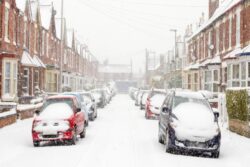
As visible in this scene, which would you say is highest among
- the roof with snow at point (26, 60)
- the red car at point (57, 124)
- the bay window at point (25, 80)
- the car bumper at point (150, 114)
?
the roof with snow at point (26, 60)

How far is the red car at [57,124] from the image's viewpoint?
1561cm

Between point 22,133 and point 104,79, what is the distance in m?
153

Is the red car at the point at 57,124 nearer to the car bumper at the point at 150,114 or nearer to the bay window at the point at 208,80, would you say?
the car bumper at the point at 150,114

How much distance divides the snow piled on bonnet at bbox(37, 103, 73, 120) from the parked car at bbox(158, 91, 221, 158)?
3236 mm

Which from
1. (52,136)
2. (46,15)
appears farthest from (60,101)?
(46,15)

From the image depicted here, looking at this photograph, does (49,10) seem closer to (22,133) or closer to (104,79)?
(22,133)

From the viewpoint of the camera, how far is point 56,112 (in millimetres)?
16516

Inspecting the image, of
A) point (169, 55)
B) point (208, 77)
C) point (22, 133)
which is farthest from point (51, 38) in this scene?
point (169, 55)

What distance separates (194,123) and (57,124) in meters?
4.38

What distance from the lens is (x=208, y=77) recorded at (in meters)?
40.6

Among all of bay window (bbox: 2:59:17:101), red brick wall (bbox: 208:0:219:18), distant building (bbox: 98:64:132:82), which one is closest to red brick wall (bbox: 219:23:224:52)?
red brick wall (bbox: 208:0:219:18)

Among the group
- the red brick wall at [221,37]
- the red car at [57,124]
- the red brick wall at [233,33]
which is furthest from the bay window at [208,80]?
the red car at [57,124]

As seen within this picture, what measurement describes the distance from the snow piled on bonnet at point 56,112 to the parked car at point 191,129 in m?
3.24

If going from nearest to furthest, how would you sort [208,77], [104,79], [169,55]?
1. [208,77]
2. [169,55]
3. [104,79]
